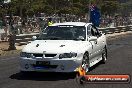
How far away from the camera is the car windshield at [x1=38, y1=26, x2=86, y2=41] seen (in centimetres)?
1138

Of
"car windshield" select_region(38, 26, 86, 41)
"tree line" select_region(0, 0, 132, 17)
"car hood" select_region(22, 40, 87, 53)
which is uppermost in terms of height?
"car windshield" select_region(38, 26, 86, 41)

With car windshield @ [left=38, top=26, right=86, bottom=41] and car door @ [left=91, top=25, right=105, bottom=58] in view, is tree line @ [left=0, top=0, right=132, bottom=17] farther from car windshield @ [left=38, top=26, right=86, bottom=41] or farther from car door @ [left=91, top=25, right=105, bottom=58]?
car windshield @ [left=38, top=26, right=86, bottom=41]

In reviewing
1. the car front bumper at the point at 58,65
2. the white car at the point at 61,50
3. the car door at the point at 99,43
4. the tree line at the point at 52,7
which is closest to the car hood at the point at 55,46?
the white car at the point at 61,50

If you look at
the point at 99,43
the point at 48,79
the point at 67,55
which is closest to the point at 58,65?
the point at 67,55

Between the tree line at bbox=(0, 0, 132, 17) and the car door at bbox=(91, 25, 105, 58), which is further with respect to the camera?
the tree line at bbox=(0, 0, 132, 17)

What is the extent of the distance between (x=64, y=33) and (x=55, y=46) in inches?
48.9

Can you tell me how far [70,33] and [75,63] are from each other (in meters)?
1.62

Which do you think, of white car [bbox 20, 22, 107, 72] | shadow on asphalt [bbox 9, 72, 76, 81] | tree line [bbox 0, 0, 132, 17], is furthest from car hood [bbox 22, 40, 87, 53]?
tree line [bbox 0, 0, 132, 17]

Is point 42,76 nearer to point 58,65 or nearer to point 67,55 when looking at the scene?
point 58,65

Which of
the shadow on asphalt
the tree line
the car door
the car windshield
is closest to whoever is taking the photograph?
the shadow on asphalt

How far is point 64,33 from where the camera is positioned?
11594 millimetres

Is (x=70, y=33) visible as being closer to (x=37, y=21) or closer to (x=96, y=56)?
(x=96, y=56)

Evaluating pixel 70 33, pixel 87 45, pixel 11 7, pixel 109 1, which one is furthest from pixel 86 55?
pixel 109 1

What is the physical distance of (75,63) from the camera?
10203 millimetres
